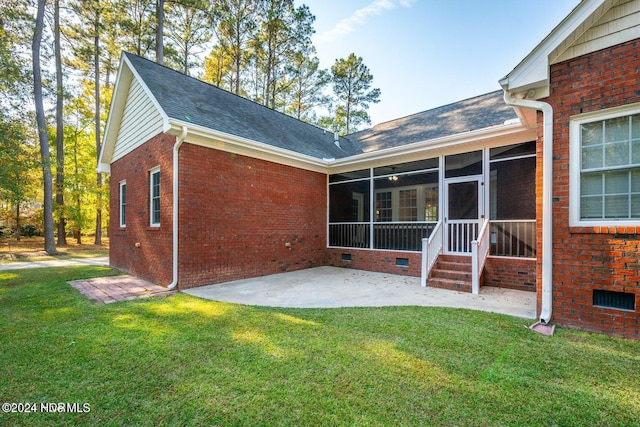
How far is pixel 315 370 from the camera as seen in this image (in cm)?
263

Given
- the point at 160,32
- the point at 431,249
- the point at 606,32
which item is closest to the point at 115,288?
the point at 431,249

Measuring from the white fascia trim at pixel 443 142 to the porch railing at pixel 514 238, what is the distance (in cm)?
194

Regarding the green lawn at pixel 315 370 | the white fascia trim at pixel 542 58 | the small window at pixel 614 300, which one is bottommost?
the green lawn at pixel 315 370

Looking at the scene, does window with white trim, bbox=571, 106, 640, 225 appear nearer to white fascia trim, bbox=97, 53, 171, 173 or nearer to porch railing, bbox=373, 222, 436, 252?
porch railing, bbox=373, 222, 436, 252

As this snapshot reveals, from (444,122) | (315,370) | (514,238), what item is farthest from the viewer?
(444,122)

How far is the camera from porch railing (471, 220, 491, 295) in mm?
5668

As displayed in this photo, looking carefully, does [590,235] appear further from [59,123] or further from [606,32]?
[59,123]

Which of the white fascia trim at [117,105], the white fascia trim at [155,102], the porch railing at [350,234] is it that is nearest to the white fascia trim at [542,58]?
the porch railing at [350,234]

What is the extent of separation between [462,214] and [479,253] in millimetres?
1344

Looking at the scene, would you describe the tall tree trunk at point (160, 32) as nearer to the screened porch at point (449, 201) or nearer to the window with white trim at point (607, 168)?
the screened porch at point (449, 201)

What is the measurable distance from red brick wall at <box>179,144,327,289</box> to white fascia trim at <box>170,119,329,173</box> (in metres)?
0.15

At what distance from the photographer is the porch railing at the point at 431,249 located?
6.43 m

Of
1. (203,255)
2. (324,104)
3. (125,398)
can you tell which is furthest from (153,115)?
(324,104)

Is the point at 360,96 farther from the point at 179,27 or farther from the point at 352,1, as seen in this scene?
the point at 179,27
